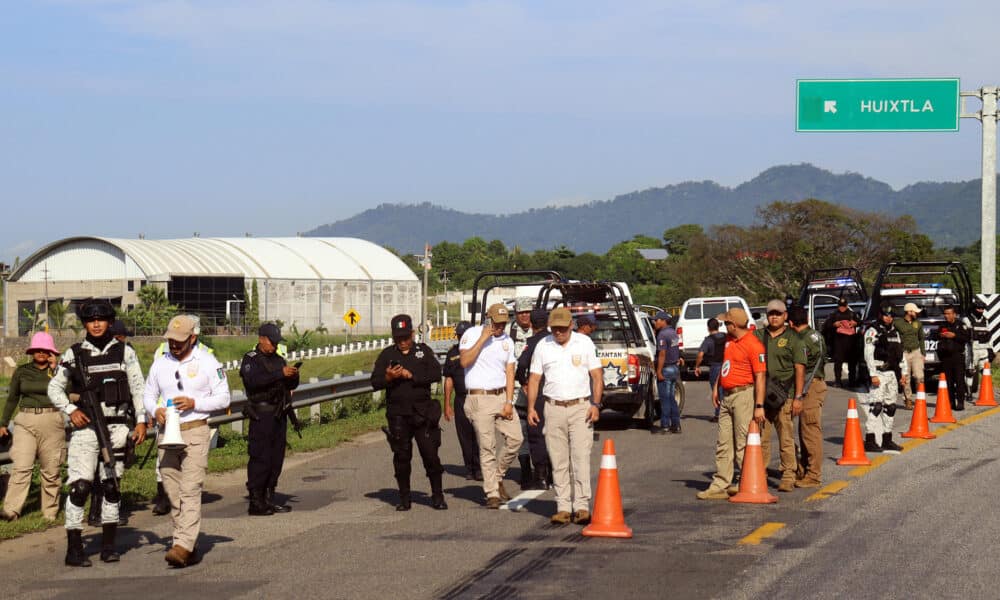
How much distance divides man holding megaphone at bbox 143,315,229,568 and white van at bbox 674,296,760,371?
2106 centimetres

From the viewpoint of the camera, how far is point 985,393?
23141 mm

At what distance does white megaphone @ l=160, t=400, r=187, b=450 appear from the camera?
30.1 ft

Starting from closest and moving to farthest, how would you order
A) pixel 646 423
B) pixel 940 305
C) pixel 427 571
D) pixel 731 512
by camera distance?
pixel 427 571 < pixel 731 512 < pixel 646 423 < pixel 940 305

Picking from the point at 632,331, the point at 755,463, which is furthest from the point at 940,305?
the point at 755,463

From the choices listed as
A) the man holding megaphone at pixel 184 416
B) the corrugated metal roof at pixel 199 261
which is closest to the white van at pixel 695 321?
the man holding megaphone at pixel 184 416

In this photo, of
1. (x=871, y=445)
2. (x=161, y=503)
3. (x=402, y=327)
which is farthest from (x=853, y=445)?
(x=161, y=503)

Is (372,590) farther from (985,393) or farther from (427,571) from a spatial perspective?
(985,393)

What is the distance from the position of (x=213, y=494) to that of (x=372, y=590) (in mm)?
5608

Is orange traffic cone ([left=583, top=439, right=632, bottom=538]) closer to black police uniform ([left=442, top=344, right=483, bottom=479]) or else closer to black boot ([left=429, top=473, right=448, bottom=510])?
black boot ([left=429, top=473, right=448, bottom=510])

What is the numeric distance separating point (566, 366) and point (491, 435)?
1.41m

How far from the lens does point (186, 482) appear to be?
924 cm

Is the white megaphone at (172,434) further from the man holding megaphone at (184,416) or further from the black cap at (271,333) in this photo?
the black cap at (271,333)

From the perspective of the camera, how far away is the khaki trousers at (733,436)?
12062mm

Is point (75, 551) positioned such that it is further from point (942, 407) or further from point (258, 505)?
point (942, 407)
